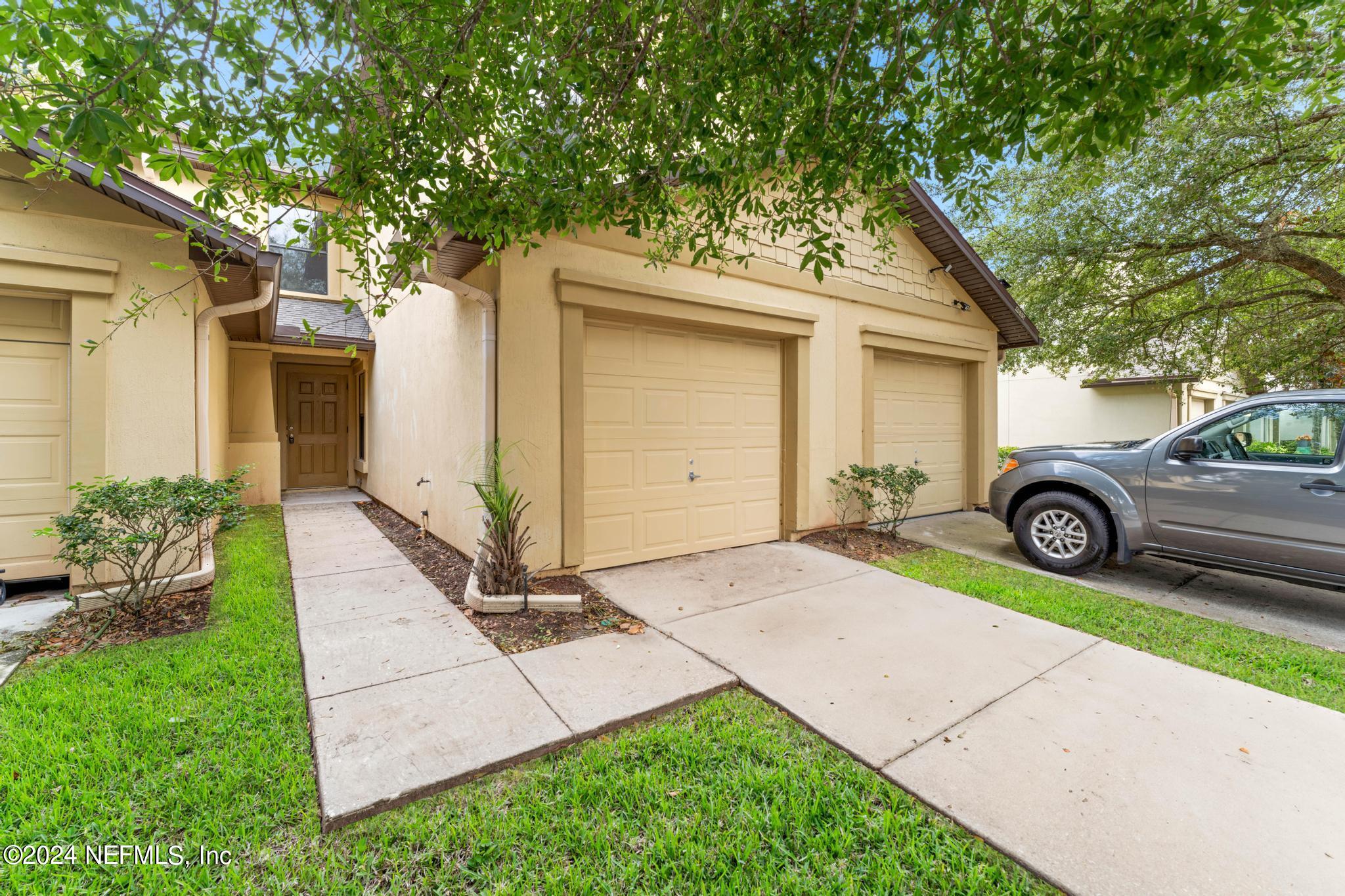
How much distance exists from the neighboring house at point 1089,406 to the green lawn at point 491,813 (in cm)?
1572

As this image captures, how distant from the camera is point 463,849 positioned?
6.44 feet

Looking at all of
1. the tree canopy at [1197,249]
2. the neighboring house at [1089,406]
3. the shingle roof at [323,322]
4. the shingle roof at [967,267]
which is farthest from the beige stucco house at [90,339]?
the neighboring house at [1089,406]

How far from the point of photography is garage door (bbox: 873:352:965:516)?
25.2 ft

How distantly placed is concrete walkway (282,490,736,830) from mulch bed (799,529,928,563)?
3.16 m

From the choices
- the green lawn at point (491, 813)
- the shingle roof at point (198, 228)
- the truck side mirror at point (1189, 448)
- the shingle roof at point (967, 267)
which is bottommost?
the green lawn at point (491, 813)

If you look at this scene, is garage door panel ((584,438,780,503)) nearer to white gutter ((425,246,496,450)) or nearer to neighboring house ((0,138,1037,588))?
neighboring house ((0,138,1037,588))

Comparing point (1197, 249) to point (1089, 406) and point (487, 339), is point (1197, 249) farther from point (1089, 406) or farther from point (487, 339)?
point (487, 339)

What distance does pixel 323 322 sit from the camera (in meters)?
9.20

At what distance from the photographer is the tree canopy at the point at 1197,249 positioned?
23.1 ft

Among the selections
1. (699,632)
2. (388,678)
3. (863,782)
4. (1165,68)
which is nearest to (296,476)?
(388,678)

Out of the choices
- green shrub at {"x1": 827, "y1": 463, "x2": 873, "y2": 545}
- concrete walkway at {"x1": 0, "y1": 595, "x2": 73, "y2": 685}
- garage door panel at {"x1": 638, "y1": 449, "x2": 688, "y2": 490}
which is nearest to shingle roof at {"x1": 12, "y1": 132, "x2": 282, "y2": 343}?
concrete walkway at {"x1": 0, "y1": 595, "x2": 73, "y2": 685}

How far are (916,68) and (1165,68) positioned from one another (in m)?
1.15

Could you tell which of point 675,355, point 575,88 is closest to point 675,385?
point 675,355

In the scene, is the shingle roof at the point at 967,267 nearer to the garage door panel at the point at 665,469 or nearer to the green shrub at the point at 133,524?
the garage door panel at the point at 665,469
